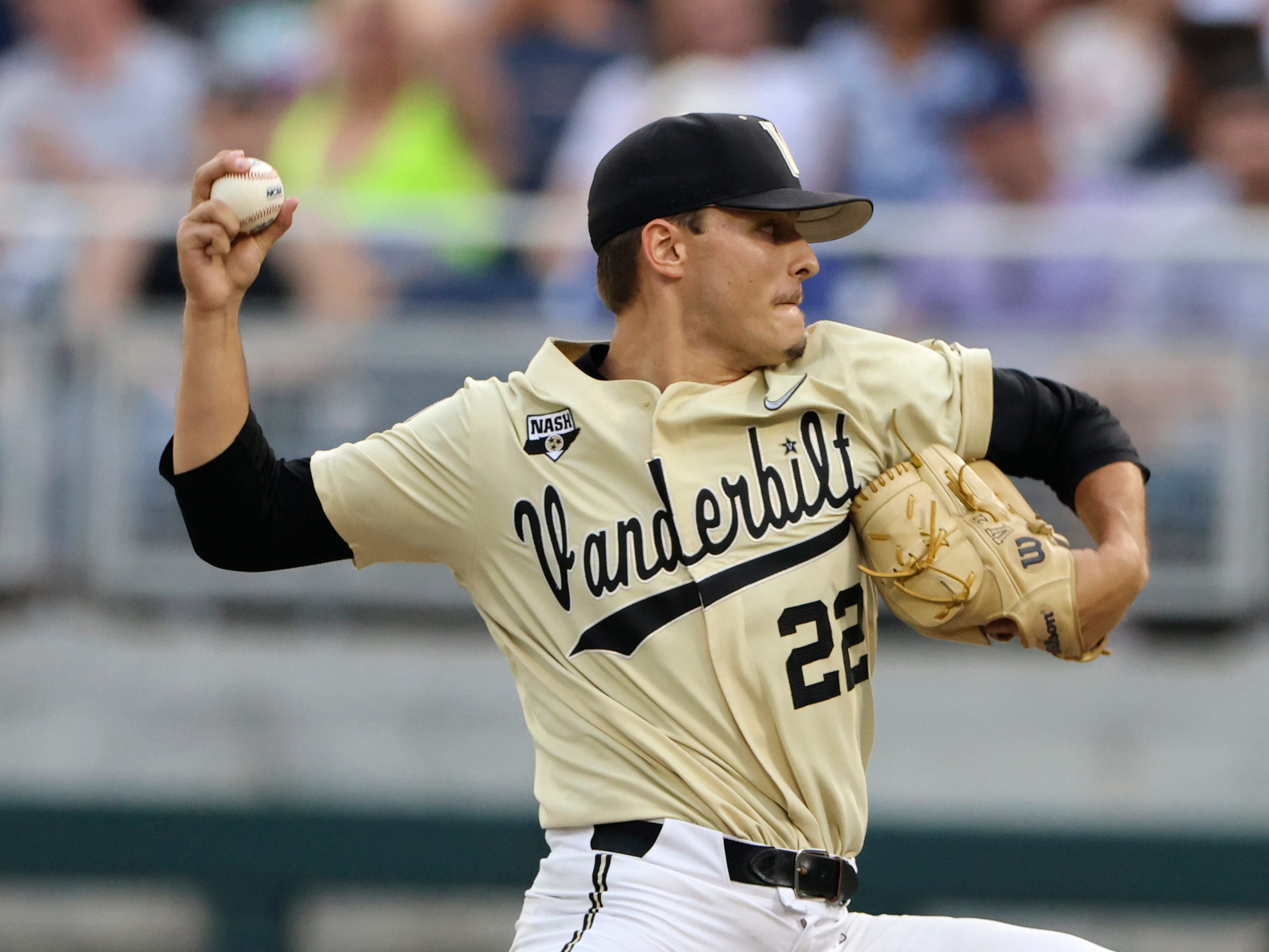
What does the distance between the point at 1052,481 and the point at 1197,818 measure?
295 cm

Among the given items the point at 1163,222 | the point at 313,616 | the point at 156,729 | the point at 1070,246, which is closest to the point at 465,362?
the point at 313,616

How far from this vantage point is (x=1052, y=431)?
307cm

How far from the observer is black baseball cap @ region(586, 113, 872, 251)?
9.81 ft

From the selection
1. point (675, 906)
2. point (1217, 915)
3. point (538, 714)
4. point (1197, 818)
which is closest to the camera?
point (675, 906)

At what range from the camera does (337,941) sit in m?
6.25

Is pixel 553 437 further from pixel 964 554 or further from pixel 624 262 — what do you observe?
pixel 964 554

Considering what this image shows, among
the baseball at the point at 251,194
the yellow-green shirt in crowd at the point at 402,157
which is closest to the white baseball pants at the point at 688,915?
the baseball at the point at 251,194

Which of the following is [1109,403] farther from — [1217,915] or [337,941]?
[337,941]

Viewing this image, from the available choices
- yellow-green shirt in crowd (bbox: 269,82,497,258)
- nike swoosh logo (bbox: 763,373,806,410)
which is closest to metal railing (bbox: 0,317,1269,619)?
yellow-green shirt in crowd (bbox: 269,82,497,258)

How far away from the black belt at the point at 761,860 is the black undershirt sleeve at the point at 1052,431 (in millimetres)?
803

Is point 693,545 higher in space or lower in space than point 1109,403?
lower

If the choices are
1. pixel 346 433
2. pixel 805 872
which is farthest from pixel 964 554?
pixel 346 433

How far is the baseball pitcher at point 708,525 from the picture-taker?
288cm

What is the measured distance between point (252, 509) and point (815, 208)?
112cm
